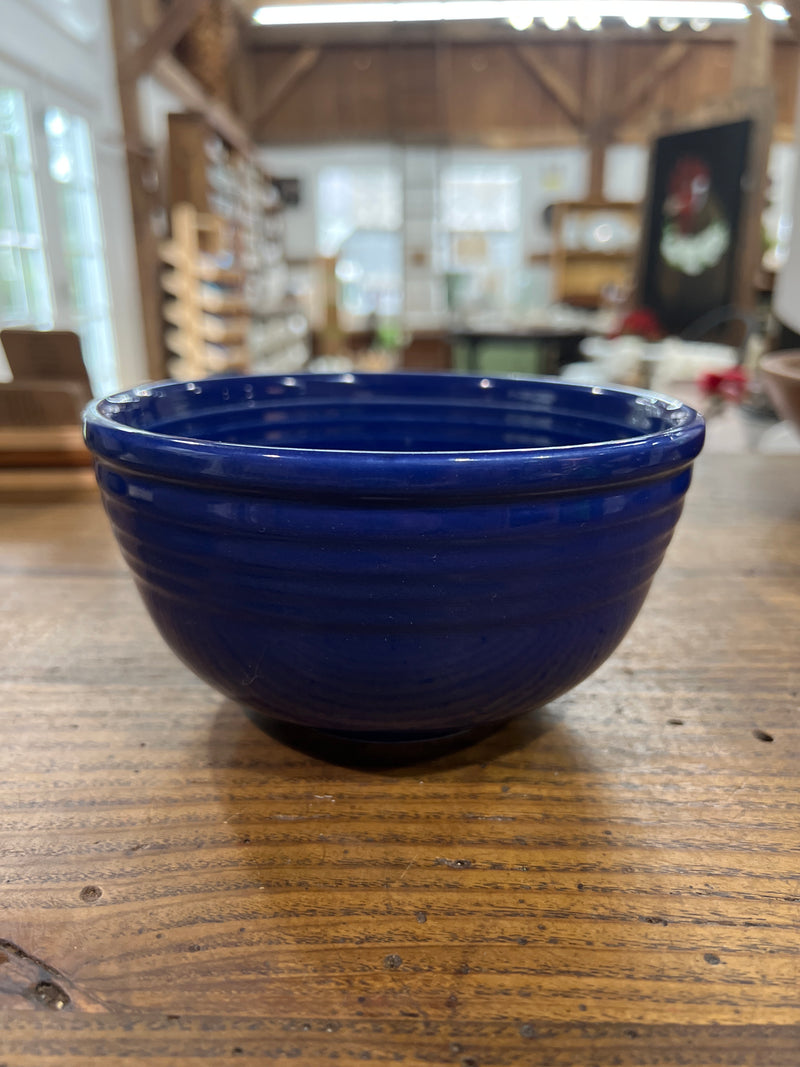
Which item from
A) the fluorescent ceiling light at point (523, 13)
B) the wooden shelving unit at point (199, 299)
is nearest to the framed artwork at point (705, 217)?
the fluorescent ceiling light at point (523, 13)

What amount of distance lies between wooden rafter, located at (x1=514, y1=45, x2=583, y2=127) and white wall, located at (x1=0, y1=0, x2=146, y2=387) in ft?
11.6

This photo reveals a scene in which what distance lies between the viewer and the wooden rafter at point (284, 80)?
594cm

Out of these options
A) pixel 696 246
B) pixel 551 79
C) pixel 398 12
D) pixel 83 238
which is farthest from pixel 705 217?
pixel 398 12

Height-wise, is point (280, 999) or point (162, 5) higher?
point (162, 5)

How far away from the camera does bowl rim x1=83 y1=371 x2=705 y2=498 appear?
0.22 m

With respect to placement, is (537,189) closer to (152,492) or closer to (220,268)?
(220,268)

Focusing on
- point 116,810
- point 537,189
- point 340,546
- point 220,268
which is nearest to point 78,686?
point 116,810

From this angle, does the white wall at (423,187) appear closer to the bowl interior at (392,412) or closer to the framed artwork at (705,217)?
the framed artwork at (705,217)

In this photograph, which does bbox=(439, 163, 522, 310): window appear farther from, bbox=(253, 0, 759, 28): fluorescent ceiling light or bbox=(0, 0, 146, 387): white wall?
bbox=(0, 0, 146, 387): white wall

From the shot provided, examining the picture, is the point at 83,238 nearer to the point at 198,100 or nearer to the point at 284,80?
the point at 198,100

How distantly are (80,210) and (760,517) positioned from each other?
352 cm

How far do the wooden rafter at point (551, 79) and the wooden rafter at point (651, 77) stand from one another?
0.31 m

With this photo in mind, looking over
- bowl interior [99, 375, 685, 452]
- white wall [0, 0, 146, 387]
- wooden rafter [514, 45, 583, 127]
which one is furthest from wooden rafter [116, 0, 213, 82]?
bowl interior [99, 375, 685, 452]

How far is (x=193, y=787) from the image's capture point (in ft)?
0.97
